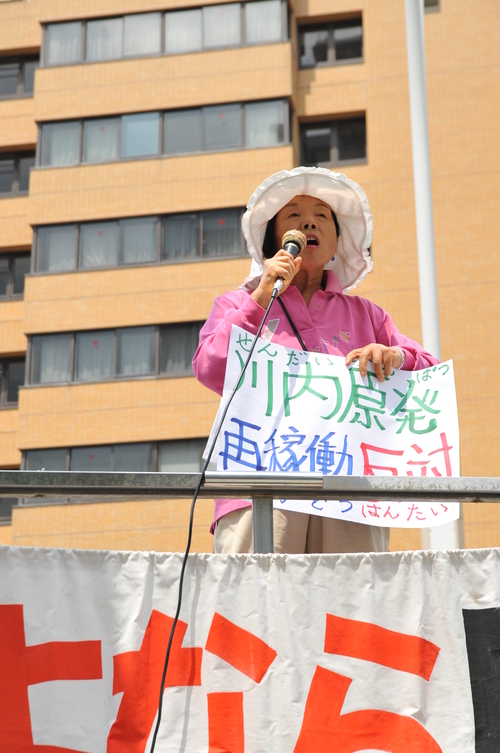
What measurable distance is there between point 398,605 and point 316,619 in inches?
7.9

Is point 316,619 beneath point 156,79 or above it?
beneath

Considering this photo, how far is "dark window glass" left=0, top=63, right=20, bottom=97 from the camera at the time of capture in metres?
24.7

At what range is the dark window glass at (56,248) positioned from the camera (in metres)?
22.8

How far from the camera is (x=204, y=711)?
2.22 m

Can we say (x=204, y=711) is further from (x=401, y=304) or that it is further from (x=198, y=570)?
(x=401, y=304)

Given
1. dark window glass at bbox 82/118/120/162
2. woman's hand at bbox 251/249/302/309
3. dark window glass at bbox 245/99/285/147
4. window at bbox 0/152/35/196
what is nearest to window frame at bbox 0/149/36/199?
window at bbox 0/152/35/196

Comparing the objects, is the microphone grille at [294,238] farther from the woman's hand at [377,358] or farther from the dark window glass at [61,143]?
the dark window glass at [61,143]

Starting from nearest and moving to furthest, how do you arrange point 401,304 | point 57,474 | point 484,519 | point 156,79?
point 57,474 < point 484,519 < point 401,304 < point 156,79

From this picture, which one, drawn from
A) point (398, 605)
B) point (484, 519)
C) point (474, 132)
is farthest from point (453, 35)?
point (398, 605)

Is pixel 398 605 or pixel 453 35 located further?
pixel 453 35

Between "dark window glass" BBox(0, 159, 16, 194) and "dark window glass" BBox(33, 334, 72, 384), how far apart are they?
426 centimetres

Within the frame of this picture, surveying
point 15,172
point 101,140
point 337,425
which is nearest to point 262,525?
point 337,425

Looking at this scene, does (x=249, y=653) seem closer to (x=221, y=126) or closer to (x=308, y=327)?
(x=308, y=327)

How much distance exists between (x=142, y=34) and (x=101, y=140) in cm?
269
